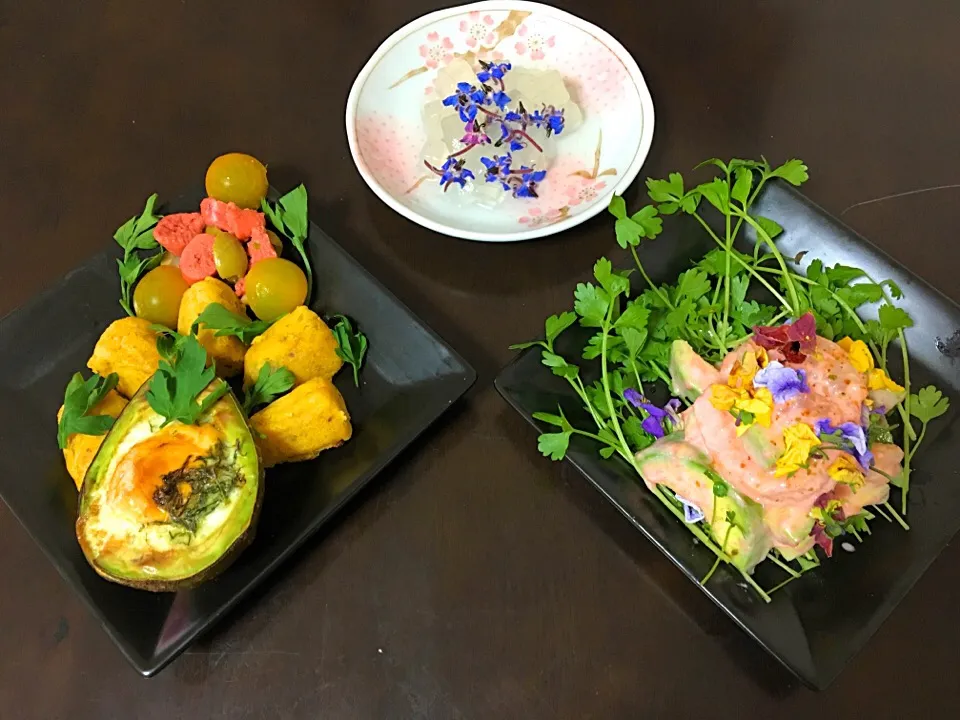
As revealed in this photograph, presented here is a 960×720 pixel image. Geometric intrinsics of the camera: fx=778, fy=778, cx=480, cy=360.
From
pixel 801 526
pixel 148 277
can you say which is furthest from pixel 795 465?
pixel 148 277

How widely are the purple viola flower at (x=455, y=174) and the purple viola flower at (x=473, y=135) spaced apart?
3cm

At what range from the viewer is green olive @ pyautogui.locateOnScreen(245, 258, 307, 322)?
91cm

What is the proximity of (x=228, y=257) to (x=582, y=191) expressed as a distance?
475mm

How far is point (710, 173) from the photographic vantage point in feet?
3.61

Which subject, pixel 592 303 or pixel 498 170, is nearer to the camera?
pixel 592 303

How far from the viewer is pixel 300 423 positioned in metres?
0.82

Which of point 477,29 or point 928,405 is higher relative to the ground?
point 477,29

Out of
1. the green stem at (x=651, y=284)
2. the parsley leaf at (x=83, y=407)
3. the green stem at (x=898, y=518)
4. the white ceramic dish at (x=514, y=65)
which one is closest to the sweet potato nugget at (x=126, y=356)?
the parsley leaf at (x=83, y=407)

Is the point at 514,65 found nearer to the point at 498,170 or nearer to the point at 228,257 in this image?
the point at 498,170

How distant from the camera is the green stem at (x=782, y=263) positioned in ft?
2.85

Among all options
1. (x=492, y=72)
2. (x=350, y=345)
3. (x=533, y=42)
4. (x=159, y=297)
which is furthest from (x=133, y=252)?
(x=533, y=42)

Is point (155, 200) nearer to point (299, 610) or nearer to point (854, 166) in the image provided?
point (299, 610)

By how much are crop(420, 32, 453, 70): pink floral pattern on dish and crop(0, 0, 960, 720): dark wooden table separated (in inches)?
5.7

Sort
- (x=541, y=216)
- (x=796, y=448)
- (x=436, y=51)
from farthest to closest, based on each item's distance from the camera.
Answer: (x=436, y=51), (x=541, y=216), (x=796, y=448)
